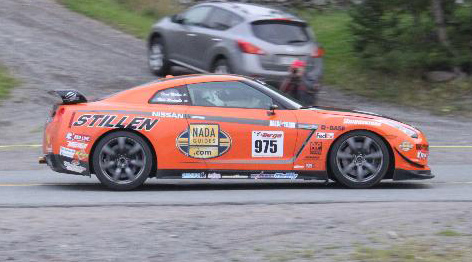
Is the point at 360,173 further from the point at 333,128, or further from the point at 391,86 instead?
the point at 391,86

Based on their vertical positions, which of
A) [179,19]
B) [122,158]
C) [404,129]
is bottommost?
[122,158]

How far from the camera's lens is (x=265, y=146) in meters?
10.5

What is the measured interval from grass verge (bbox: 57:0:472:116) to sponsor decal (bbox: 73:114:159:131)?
9.65m

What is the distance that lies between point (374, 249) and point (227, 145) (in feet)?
11.5

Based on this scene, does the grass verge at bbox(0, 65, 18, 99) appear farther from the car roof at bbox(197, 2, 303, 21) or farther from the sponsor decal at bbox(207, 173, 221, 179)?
the sponsor decal at bbox(207, 173, 221, 179)

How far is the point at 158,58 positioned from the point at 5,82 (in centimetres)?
340

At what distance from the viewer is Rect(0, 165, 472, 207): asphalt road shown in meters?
9.77

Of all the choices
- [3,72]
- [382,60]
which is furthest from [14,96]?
[382,60]

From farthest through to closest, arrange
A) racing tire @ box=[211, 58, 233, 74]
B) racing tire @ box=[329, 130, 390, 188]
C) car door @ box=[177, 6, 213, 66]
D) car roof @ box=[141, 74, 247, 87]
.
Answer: car door @ box=[177, 6, 213, 66] < racing tire @ box=[211, 58, 233, 74] < car roof @ box=[141, 74, 247, 87] < racing tire @ box=[329, 130, 390, 188]

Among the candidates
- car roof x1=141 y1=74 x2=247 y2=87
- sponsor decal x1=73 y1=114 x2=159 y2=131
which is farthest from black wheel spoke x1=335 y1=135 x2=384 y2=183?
sponsor decal x1=73 y1=114 x2=159 y2=131

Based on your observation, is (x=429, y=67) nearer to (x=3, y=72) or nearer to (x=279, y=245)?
(x=3, y=72)

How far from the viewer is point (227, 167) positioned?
413 inches

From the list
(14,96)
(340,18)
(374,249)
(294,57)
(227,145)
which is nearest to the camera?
(374,249)

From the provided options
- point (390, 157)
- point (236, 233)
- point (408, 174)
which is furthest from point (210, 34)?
point (236, 233)
